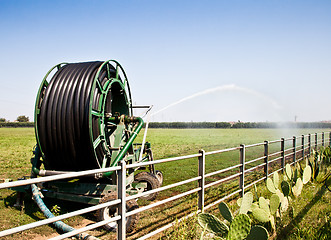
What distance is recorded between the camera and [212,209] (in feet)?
17.8

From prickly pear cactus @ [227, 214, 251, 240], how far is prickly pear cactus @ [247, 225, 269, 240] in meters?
0.05

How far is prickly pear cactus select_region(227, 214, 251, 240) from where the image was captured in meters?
3.18

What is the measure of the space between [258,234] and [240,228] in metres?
0.20

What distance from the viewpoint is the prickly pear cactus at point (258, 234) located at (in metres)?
3.10

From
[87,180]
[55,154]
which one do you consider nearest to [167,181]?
[87,180]

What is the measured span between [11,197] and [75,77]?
141 inches

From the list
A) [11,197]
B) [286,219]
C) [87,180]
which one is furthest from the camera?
[11,197]

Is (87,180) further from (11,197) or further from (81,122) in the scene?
(11,197)

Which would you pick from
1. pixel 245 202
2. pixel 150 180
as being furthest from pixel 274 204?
pixel 150 180

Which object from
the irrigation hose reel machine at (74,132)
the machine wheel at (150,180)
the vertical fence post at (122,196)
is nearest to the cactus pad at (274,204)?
the vertical fence post at (122,196)

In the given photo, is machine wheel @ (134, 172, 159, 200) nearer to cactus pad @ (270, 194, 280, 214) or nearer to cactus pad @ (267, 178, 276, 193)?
cactus pad @ (267, 178, 276, 193)

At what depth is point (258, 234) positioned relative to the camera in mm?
3139

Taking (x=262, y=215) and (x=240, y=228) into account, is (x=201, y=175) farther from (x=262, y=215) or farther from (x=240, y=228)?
(x=240, y=228)

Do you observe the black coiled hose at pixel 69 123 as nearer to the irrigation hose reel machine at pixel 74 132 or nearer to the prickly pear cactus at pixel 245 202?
the irrigation hose reel machine at pixel 74 132
